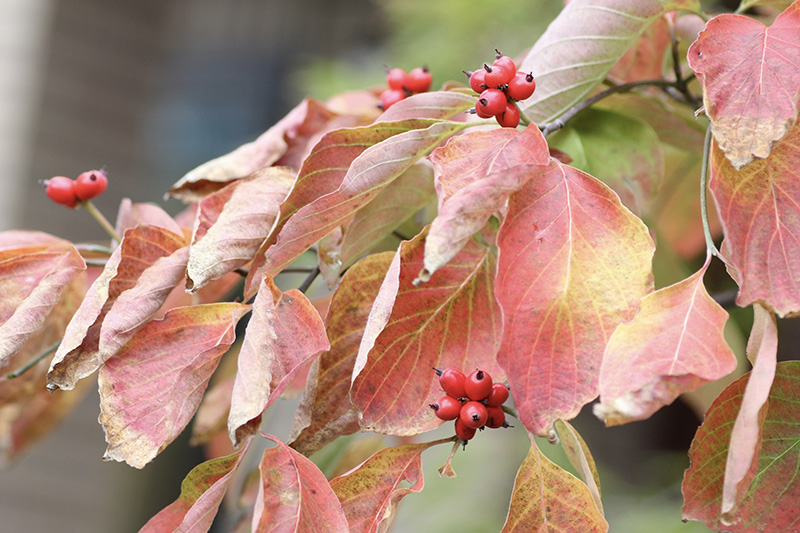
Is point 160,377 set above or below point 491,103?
below

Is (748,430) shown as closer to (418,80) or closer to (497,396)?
(497,396)

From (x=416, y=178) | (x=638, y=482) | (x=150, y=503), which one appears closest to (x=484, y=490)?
(x=638, y=482)

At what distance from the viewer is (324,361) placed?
1.33 ft

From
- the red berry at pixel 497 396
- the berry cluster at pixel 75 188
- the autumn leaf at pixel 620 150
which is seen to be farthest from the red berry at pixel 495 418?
the berry cluster at pixel 75 188

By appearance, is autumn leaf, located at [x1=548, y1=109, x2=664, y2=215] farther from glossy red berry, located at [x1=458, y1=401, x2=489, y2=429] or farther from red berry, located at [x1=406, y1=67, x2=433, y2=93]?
glossy red berry, located at [x1=458, y1=401, x2=489, y2=429]

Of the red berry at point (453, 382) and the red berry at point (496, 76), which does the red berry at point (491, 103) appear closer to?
the red berry at point (496, 76)

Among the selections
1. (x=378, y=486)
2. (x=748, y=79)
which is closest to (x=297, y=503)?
(x=378, y=486)

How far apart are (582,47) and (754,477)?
0.28m

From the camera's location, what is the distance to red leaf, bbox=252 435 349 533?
34cm

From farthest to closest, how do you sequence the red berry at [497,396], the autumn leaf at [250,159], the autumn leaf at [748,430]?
the autumn leaf at [250,159] → the red berry at [497,396] → the autumn leaf at [748,430]

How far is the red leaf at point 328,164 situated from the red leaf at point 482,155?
6 centimetres

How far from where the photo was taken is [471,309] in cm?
40

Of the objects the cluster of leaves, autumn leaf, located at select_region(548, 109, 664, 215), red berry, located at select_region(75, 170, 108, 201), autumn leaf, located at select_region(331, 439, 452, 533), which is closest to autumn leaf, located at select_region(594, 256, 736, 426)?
the cluster of leaves

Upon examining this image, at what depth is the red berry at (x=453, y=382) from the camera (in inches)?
14.4
